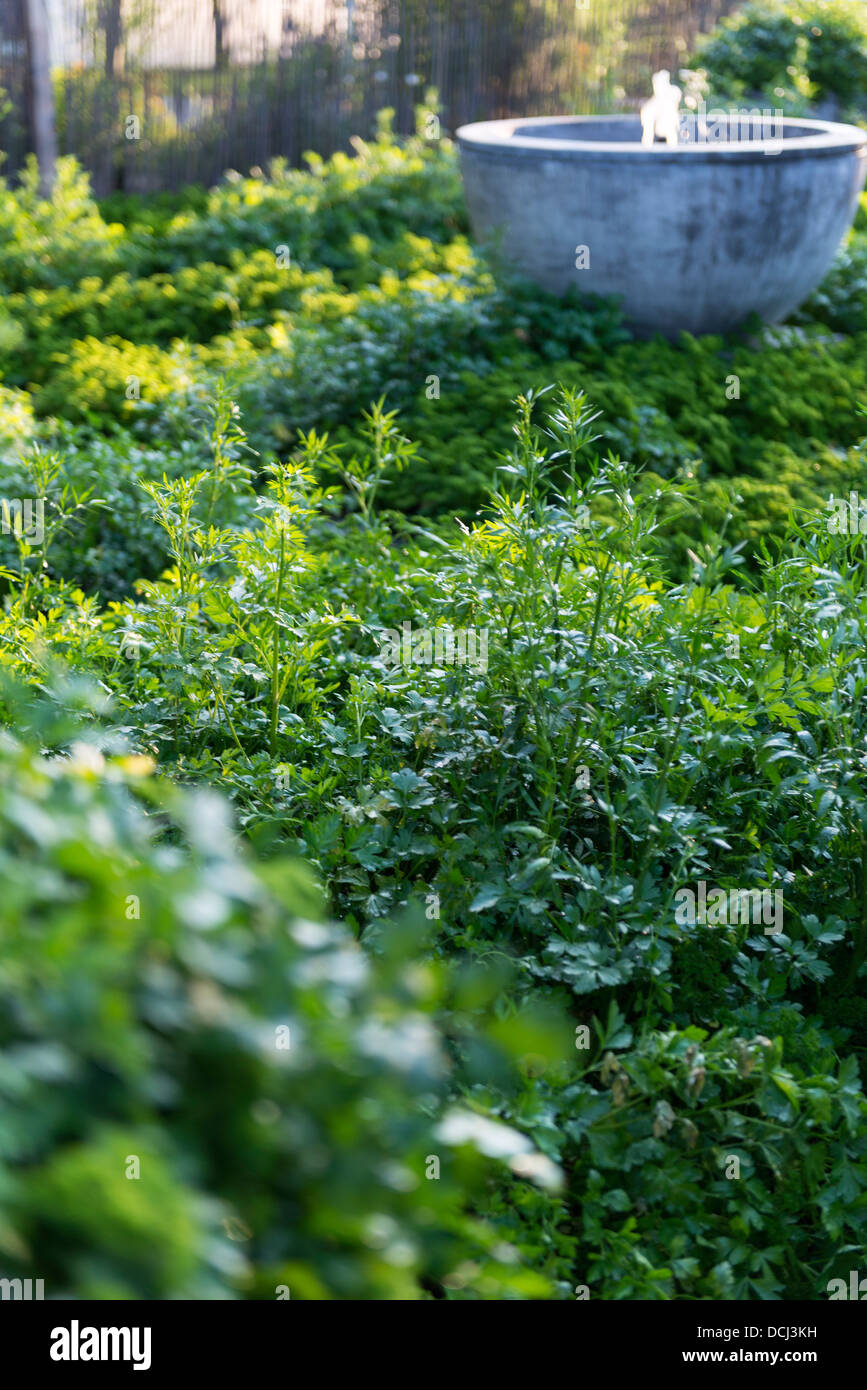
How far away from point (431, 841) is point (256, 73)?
28.3ft

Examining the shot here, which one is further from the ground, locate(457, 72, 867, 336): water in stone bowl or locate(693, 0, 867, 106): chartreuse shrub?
locate(693, 0, 867, 106): chartreuse shrub

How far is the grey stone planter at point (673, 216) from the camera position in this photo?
6.10 m

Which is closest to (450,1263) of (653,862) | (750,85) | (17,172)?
(653,862)

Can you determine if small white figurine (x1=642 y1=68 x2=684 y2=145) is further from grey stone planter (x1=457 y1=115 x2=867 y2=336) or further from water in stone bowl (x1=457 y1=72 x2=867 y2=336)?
grey stone planter (x1=457 y1=115 x2=867 y2=336)

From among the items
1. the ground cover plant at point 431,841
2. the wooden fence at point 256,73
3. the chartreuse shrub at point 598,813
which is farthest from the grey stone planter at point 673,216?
the wooden fence at point 256,73

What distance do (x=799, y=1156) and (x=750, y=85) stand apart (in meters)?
11.3

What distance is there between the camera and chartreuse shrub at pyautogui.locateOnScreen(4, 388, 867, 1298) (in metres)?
2.20

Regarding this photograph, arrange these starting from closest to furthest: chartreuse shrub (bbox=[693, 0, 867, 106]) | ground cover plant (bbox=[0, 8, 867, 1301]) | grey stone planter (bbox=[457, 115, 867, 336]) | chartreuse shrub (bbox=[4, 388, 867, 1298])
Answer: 1. ground cover plant (bbox=[0, 8, 867, 1301])
2. chartreuse shrub (bbox=[4, 388, 867, 1298])
3. grey stone planter (bbox=[457, 115, 867, 336])
4. chartreuse shrub (bbox=[693, 0, 867, 106])

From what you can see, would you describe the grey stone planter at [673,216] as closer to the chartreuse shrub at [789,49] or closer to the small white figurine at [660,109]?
the small white figurine at [660,109]

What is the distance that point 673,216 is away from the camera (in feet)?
20.2

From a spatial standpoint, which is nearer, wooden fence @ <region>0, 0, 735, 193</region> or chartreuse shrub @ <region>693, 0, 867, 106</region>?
wooden fence @ <region>0, 0, 735, 193</region>

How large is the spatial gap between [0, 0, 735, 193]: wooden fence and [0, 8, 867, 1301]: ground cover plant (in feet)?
13.7

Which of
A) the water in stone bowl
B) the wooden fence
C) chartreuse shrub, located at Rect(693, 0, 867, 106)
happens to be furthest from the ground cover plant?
chartreuse shrub, located at Rect(693, 0, 867, 106)

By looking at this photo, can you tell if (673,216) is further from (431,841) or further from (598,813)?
(431,841)
